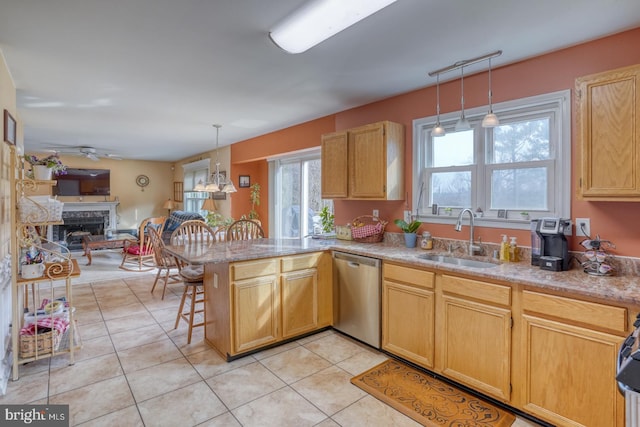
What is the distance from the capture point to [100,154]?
26.0ft

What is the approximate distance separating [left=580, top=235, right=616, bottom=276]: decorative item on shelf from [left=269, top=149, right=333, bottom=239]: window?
306cm

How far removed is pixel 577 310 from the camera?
1739 mm

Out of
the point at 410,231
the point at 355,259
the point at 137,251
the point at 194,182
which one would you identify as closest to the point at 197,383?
the point at 355,259

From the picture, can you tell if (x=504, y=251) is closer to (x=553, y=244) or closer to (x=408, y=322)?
(x=553, y=244)

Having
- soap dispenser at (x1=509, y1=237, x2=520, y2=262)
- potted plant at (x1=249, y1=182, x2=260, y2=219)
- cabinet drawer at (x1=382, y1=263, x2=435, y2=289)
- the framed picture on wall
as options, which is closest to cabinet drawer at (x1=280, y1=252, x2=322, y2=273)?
cabinet drawer at (x1=382, y1=263, x2=435, y2=289)

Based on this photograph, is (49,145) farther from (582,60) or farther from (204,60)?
(582,60)

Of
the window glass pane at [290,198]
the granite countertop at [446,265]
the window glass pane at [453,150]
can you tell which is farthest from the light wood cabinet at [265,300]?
the window glass pane at [290,198]

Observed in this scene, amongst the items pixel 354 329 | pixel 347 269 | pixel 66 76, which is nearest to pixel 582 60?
pixel 347 269

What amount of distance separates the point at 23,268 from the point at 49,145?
5.64 meters

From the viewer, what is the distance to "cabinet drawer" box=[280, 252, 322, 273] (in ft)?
9.48

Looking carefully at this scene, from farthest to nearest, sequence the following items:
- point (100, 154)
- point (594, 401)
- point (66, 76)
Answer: point (100, 154)
point (66, 76)
point (594, 401)

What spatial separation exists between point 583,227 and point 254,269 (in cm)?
241

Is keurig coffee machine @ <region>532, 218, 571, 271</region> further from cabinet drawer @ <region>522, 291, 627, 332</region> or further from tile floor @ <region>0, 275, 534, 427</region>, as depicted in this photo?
tile floor @ <region>0, 275, 534, 427</region>

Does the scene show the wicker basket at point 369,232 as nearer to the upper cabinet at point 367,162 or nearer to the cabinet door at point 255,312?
the upper cabinet at point 367,162
